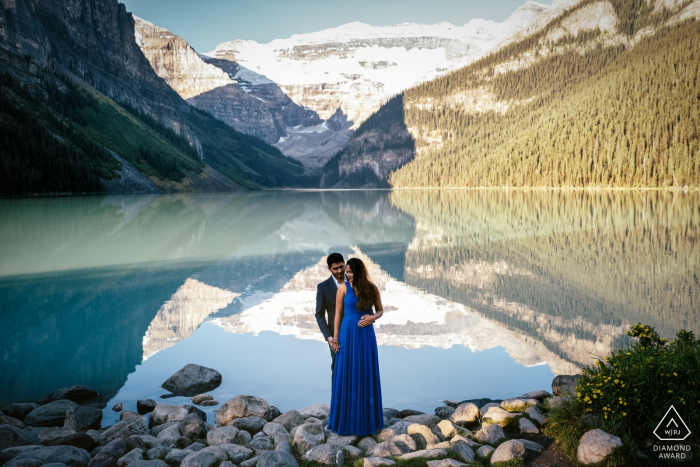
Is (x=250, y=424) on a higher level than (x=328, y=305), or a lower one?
lower

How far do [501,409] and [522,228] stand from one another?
89.0 ft

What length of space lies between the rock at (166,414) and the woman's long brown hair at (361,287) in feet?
11.9

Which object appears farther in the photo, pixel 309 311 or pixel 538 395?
pixel 309 311

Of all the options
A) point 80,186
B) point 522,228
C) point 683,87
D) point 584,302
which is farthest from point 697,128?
point 80,186

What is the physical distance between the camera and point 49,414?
809cm

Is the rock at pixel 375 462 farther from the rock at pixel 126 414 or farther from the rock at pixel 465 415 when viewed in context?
the rock at pixel 126 414

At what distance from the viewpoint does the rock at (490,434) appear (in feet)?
22.2

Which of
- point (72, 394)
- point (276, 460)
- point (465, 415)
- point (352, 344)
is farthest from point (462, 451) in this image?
point (72, 394)

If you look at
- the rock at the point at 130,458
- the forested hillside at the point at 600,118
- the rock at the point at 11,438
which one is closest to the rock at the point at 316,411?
the rock at the point at 130,458

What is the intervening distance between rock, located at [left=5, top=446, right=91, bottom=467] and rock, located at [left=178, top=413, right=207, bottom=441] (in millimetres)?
1282

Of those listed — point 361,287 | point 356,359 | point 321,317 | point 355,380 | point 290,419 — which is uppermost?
point 361,287

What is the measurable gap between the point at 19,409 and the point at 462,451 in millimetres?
7173

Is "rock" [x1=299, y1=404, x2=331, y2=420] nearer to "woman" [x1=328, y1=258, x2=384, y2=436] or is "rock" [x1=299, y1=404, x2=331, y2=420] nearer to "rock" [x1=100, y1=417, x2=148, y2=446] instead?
"woman" [x1=328, y1=258, x2=384, y2=436]

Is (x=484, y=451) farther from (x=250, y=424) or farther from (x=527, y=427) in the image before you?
(x=250, y=424)
